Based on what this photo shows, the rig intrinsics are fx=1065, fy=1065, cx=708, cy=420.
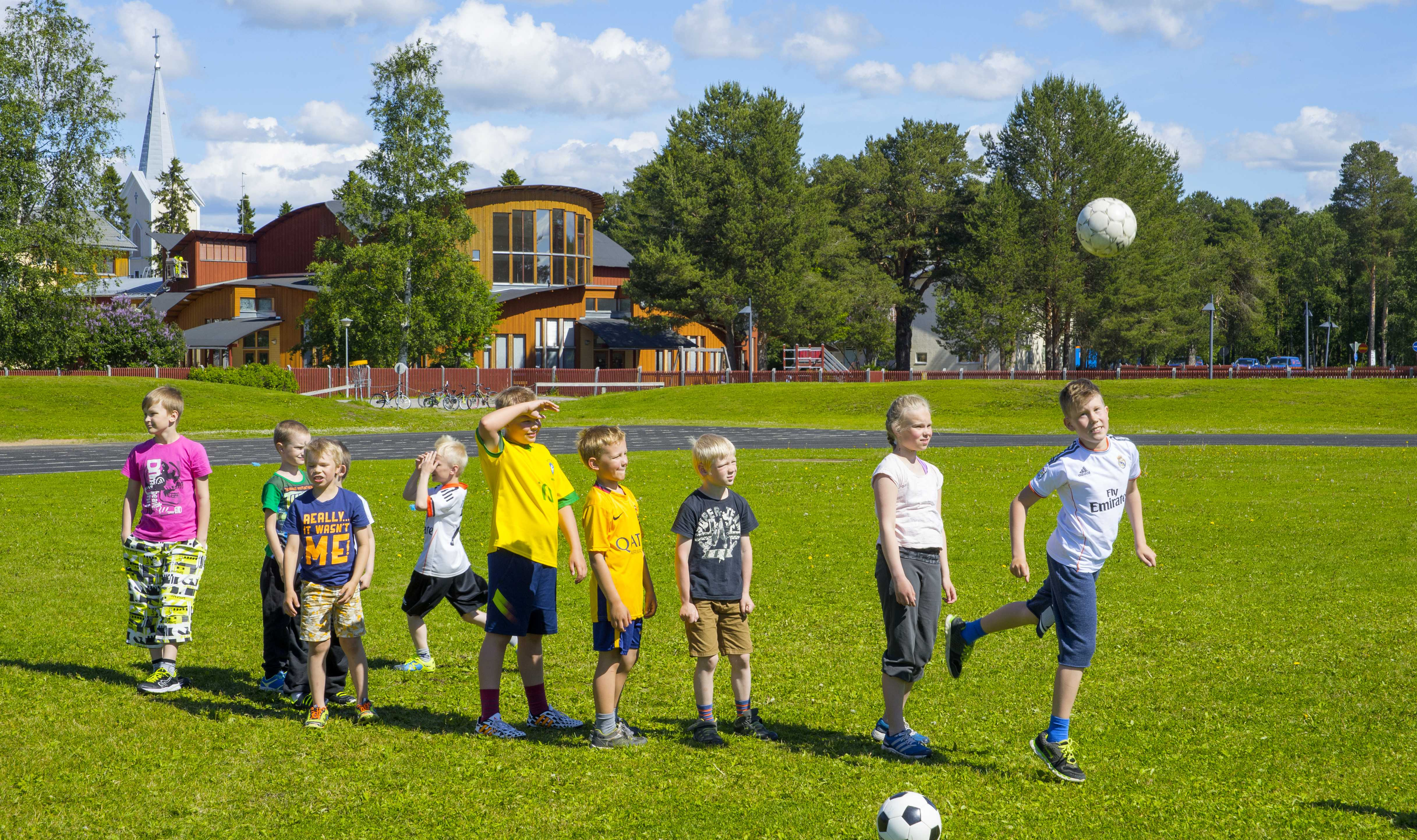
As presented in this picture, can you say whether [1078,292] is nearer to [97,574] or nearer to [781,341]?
[781,341]

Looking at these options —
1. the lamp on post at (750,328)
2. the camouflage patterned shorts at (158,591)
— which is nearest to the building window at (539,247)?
the lamp on post at (750,328)

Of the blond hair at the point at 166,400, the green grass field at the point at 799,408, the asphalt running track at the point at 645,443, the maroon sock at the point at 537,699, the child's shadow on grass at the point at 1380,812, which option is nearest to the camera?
the child's shadow on grass at the point at 1380,812

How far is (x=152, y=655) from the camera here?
684cm

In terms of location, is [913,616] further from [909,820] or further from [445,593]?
[445,593]

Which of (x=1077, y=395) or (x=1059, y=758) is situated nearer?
(x=1059, y=758)

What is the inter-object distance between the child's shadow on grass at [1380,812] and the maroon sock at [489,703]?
403 centimetres

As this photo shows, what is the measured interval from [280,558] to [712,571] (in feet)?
8.94

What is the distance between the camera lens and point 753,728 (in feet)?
19.1

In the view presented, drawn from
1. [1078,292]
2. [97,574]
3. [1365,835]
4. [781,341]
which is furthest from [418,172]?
[1365,835]

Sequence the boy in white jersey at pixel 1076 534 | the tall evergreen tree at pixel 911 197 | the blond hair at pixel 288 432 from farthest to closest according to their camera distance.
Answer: the tall evergreen tree at pixel 911 197, the blond hair at pixel 288 432, the boy in white jersey at pixel 1076 534

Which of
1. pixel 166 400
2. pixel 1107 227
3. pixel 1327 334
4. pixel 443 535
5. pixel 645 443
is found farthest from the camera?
pixel 1327 334

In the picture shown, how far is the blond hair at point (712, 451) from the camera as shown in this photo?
219 inches

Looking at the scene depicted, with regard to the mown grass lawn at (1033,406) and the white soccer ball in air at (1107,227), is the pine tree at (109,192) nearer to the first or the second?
the mown grass lawn at (1033,406)

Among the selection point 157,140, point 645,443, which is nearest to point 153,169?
point 157,140
